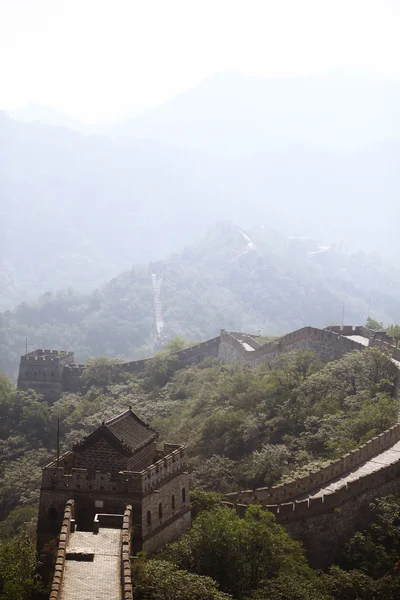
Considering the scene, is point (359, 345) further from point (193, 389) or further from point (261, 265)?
point (261, 265)

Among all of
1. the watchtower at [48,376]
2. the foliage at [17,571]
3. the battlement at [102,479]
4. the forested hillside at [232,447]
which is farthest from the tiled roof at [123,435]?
the watchtower at [48,376]

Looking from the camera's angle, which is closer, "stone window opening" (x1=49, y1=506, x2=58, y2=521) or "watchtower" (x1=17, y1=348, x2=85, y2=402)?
"stone window opening" (x1=49, y1=506, x2=58, y2=521)

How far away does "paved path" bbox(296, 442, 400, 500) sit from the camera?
31.7 metres

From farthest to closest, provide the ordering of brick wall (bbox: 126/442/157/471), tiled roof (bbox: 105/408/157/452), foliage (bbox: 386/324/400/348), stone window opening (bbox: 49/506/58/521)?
foliage (bbox: 386/324/400/348) < tiled roof (bbox: 105/408/157/452) < brick wall (bbox: 126/442/157/471) < stone window opening (bbox: 49/506/58/521)

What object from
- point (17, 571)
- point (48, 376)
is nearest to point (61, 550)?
point (17, 571)

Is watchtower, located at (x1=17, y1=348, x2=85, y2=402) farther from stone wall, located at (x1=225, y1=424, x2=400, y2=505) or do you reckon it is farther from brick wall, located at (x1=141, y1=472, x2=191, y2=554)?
brick wall, located at (x1=141, y1=472, x2=191, y2=554)

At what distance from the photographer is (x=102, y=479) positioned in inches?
1073

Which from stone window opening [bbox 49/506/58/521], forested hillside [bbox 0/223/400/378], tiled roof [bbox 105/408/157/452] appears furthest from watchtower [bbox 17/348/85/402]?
forested hillside [bbox 0/223/400/378]

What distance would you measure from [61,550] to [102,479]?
373cm

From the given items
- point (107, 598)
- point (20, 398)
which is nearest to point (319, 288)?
point (20, 398)

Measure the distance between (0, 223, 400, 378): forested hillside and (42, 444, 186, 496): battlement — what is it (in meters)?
96.7

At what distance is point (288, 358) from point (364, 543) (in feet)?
79.1

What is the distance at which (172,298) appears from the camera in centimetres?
16788

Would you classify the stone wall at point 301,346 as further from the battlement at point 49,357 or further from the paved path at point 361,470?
the paved path at point 361,470
